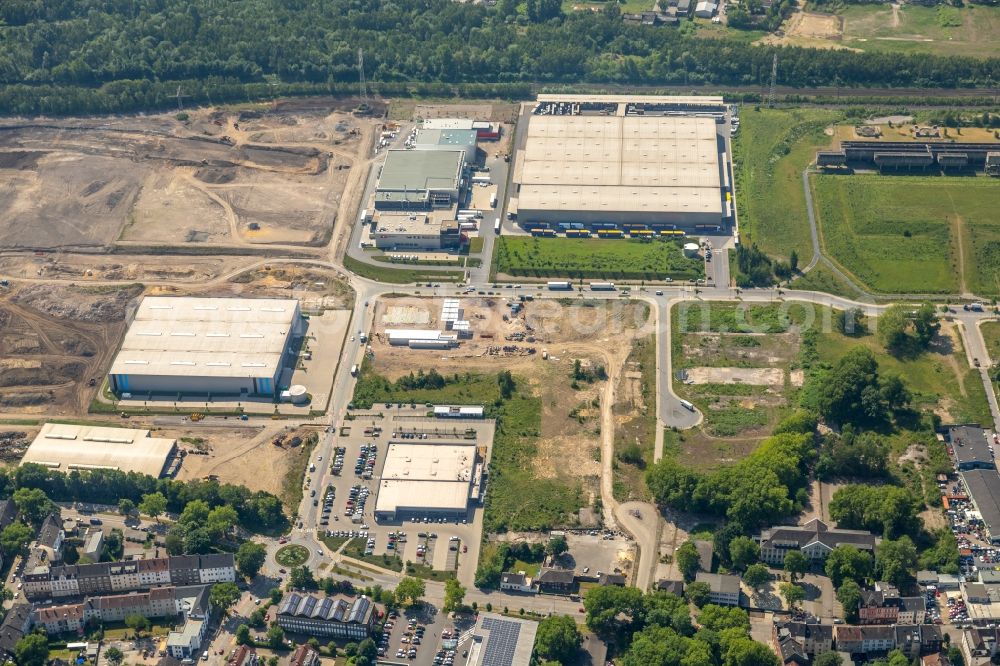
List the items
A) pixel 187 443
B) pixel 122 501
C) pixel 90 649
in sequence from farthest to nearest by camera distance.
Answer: pixel 187 443 → pixel 122 501 → pixel 90 649

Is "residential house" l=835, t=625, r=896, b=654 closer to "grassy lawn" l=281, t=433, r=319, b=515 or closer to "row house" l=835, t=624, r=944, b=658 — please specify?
"row house" l=835, t=624, r=944, b=658

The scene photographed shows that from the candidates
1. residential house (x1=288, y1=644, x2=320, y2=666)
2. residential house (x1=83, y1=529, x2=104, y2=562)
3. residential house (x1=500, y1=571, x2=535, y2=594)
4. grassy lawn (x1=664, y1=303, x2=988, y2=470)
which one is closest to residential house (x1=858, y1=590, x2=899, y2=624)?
grassy lawn (x1=664, y1=303, x2=988, y2=470)

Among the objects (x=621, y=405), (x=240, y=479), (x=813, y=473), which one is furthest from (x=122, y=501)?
(x=813, y=473)

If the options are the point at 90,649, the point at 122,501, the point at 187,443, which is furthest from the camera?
the point at 187,443

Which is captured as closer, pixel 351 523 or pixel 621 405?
pixel 351 523

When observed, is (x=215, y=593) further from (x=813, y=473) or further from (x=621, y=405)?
(x=813, y=473)

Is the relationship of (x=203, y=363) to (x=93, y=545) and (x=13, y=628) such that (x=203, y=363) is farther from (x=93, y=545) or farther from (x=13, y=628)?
(x=13, y=628)

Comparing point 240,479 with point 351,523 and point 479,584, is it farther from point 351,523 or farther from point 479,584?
point 479,584
